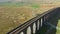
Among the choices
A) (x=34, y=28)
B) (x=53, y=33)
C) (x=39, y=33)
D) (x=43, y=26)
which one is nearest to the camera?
(x=34, y=28)

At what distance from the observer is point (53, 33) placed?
1636cm

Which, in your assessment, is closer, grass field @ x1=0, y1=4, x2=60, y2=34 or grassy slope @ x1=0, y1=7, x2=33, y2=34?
grassy slope @ x1=0, y1=7, x2=33, y2=34

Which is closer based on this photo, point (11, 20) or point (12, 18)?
point (11, 20)

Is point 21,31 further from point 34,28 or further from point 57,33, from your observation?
point 57,33

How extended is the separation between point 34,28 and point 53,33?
341cm

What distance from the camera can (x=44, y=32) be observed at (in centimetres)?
1609

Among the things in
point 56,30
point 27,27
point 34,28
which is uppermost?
point 27,27

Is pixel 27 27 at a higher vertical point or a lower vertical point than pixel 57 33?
higher

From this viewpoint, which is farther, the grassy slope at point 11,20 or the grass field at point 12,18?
the grass field at point 12,18

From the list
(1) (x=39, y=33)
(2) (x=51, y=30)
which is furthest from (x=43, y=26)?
(1) (x=39, y=33)

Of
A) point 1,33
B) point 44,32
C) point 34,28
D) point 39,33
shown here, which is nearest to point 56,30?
point 44,32

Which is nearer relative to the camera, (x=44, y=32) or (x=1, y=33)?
(x=44, y=32)

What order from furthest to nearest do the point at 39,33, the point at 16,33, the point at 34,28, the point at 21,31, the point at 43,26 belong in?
the point at 43,26 < the point at 39,33 < the point at 34,28 < the point at 21,31 < the point at 16,33

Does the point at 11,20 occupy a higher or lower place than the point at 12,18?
A: higher
